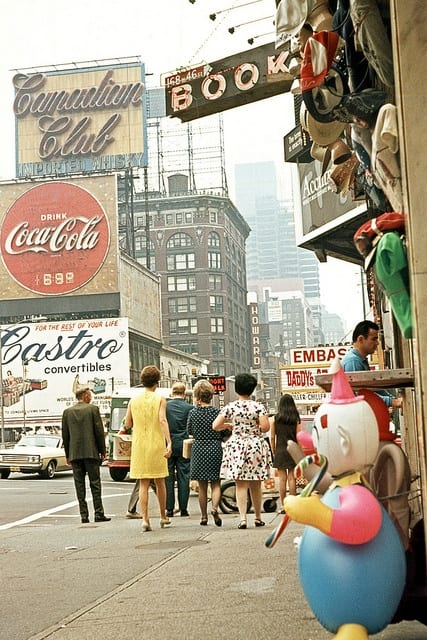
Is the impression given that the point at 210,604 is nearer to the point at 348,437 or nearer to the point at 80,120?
the point at 348,437

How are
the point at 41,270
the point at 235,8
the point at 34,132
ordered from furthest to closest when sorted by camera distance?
1. the point at 34,132
2. the point at 41,270
3. the point at 235,8

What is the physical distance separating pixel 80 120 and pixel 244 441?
10571 centimetres

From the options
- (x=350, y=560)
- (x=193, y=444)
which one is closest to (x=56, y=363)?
(x=193, y=444)

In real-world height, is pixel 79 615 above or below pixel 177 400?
below

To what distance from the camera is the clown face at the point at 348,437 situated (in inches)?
175

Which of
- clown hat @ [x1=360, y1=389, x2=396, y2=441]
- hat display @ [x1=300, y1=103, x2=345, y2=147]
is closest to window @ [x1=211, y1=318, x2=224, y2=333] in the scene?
hat display @ [x1=300, y1=103, x2=345, y2=147]

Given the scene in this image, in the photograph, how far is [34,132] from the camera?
115 m

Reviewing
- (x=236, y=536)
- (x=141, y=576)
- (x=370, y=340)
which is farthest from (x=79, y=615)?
(x=236, y=536)

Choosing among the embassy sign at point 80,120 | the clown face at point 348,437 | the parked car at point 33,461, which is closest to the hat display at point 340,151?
the clown face at point 348,437

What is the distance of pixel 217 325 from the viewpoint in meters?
162

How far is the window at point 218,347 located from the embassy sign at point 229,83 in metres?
147

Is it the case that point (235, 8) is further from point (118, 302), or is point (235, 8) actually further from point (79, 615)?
point (118, 302)

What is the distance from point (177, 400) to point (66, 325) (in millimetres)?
67413

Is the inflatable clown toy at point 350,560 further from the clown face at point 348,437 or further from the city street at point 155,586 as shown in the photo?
the city street at point 155,586
